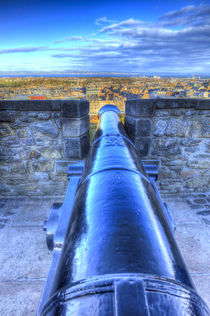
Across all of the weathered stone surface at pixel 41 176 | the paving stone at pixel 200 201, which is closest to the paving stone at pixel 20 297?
the weathered stone surface at pixel 41 176

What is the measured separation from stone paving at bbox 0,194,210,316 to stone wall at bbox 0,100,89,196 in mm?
250

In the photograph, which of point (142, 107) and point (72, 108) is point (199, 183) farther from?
point (72, 108)

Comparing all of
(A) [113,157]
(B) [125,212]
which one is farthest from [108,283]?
(A) [113,157]

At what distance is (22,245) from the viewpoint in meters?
2.26

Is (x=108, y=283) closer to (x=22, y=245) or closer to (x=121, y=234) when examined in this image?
(x=121, y=234)

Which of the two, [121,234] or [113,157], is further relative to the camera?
[113,157]

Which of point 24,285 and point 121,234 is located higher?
point 121,234

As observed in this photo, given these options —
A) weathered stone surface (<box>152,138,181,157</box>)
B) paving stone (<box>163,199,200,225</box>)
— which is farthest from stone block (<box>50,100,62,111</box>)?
paving stone (<box>163,199,200,225</box>)

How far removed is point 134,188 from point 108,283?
470 millimetres

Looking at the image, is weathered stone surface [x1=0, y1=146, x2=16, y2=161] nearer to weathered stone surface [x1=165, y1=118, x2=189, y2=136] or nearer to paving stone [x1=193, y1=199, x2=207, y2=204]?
weathered stone surface [x1=165, y1=118, x2=189, y2=136]

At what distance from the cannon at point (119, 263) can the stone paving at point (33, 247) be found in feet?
3.55

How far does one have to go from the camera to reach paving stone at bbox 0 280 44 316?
163 centimetres

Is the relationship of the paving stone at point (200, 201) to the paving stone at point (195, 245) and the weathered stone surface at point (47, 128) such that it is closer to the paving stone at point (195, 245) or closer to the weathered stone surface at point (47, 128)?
the paving stone at point (195, 245)

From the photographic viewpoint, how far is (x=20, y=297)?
1.73 meters
